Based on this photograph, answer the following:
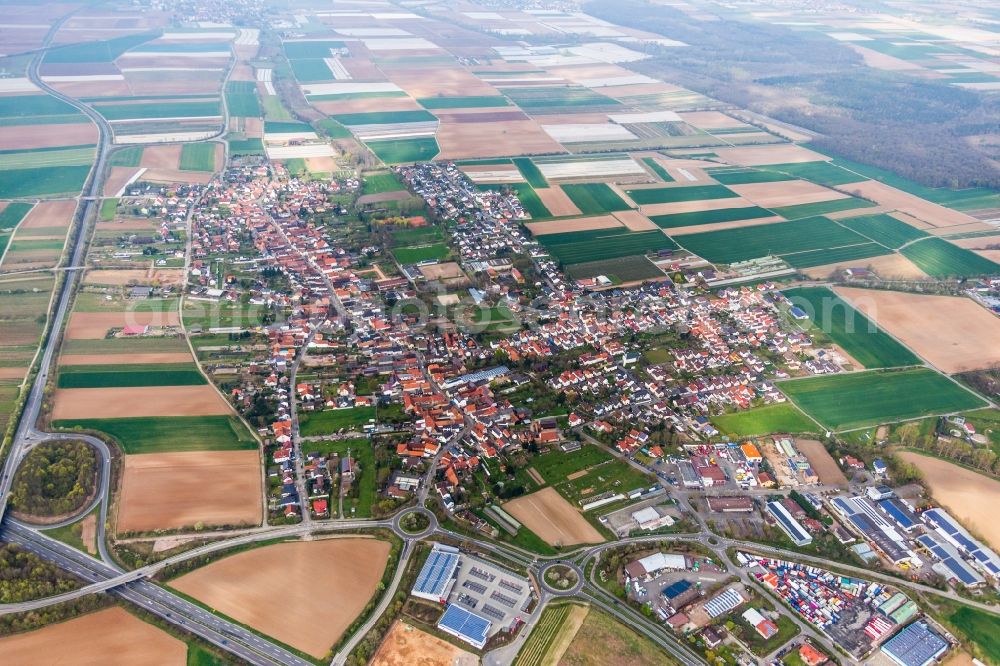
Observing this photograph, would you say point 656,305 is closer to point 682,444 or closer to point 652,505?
point 682,444

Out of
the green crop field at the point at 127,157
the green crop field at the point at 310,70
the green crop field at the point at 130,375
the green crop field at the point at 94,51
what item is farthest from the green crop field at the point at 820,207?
the green crop field at the point at 94,51

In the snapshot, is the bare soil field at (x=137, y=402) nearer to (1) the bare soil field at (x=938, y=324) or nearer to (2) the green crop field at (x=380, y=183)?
(2) the green crop field at (x=380, y=183)

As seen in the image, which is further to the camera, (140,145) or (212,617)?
(140,145)

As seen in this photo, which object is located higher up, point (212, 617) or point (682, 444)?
point (682, 444)

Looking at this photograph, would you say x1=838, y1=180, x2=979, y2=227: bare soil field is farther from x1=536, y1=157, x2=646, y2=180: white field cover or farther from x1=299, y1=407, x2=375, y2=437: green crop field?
x1=299, y1=407, x2=375, y2=437: green crop field

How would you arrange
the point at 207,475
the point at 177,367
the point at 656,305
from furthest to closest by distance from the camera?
the point at 656,305 < the point at 177,367 < the point at 207,475

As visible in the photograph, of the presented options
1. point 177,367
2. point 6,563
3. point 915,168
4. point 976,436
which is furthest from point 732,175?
point 6,563

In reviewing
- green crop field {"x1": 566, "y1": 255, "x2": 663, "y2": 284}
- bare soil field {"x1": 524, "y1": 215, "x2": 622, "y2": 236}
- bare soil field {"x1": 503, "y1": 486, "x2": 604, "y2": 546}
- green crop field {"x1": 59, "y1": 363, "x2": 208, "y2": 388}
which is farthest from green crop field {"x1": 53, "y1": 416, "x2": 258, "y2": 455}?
bare soil field {"x1": 524, "y1": 215, "x2": 622, "y2": 236}
